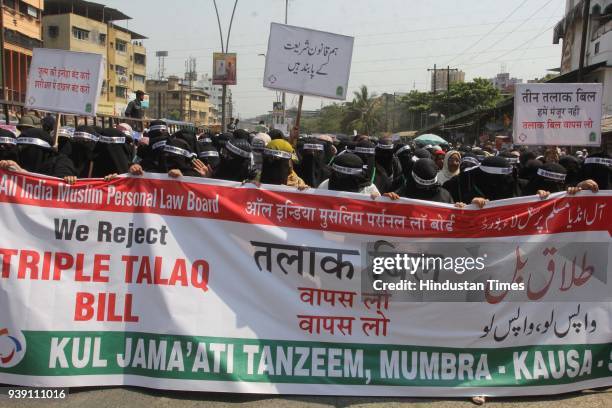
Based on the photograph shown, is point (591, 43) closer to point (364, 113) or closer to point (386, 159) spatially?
point (386, 159)

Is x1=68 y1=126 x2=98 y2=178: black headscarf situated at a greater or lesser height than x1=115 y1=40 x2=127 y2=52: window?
lesser

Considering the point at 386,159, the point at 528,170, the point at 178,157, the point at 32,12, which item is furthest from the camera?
the point at 32,12

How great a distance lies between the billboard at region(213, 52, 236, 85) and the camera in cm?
2789

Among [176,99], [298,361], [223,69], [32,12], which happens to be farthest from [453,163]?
[176,99]

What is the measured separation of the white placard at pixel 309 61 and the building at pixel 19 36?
36.7 meters

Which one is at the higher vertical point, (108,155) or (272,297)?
(108,155)

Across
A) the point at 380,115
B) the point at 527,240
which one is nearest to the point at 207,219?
the point at 527,240

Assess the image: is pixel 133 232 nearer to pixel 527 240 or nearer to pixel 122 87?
pixel 527 240

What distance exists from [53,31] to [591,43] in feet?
150

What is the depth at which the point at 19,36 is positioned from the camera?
41.4m

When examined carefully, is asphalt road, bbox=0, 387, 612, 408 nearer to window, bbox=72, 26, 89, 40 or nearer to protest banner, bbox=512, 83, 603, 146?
protest banner, bbox=512, 83, 603, 146

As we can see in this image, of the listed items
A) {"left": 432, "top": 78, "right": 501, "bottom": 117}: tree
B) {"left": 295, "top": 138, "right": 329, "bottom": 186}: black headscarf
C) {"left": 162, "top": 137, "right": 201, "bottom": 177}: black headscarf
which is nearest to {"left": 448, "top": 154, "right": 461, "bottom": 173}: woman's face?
{"left": 295, "top": 138, "right": 329, "bottom": 186}: black headscarf

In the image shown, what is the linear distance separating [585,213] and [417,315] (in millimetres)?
1364

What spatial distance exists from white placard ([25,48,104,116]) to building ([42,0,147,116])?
1676 inches
